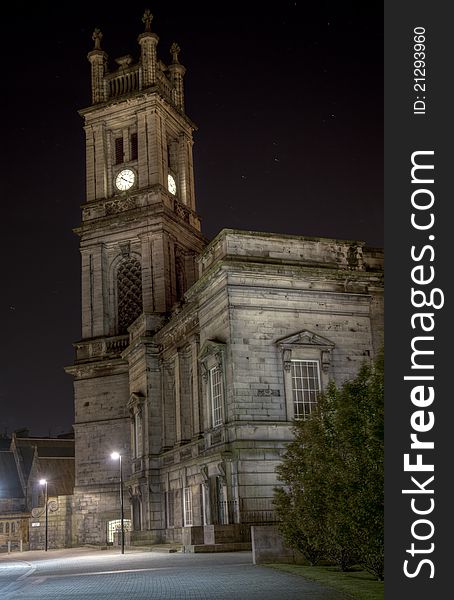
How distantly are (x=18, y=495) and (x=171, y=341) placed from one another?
171 ft

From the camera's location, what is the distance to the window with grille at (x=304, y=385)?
131 ft

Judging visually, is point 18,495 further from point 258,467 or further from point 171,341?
point 258,467

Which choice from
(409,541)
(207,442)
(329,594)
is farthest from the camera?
(207,442)

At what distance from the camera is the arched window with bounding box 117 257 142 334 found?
62.7 m

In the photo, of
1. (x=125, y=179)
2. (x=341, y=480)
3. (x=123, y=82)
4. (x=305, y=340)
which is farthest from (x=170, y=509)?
(x=123, y=82)

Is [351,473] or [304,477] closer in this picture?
[351,473]

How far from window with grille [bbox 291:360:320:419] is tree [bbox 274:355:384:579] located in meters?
10.9

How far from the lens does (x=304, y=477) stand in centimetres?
2595

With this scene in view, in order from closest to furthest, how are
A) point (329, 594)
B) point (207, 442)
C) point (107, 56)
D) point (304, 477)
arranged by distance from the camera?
point (329, 594)
point (304, 477)
point (207, 442)
point (107, 56)

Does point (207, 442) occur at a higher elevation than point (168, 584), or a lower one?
higher

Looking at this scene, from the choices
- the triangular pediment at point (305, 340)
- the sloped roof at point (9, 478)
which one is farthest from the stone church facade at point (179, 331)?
the sloped roof at point (9, 478)

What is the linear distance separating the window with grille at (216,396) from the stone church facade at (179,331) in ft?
0.41

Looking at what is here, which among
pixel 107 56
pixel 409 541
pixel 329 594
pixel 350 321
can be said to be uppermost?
pixel 107 56

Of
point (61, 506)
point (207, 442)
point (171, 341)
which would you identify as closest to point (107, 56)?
point (171, 341)
